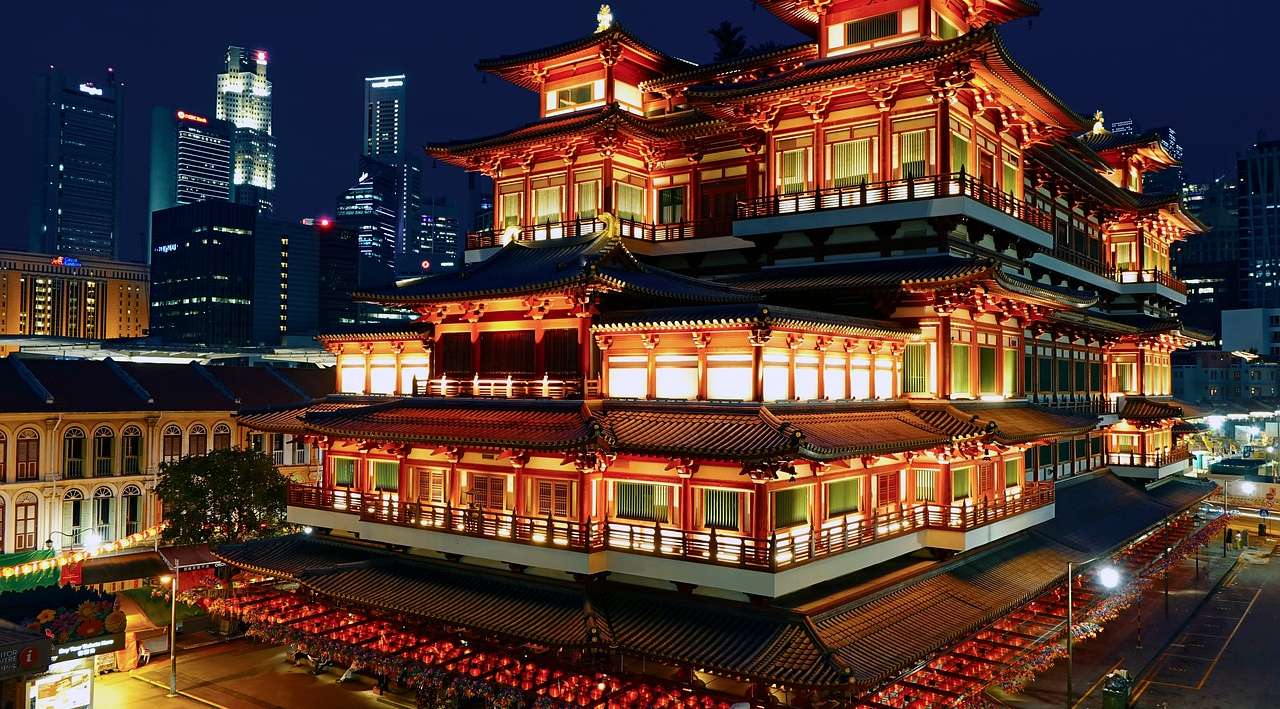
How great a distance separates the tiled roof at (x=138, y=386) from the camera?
53.7 m

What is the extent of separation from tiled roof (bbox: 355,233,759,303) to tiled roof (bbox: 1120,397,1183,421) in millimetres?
31536

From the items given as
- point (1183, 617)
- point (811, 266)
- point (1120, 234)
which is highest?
point (1120, 234)

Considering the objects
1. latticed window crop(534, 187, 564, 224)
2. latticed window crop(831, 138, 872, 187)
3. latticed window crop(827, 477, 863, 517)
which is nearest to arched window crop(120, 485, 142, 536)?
latticed window crop(534, 187, 564, 224)

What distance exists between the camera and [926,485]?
31.8m

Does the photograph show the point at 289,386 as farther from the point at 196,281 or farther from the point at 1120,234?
the point at 196,281

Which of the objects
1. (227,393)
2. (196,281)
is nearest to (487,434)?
(227,393)

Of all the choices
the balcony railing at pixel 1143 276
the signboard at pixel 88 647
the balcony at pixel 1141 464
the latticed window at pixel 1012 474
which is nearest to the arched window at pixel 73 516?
the signboard at pixel 88 647

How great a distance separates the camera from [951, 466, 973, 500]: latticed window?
31.9m

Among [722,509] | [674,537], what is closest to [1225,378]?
[722,509]

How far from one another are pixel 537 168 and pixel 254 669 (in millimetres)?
23878

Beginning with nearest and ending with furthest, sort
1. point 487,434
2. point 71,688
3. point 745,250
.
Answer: point 71,688
point 487,434
point 745,250

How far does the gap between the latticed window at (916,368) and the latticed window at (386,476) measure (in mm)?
19404

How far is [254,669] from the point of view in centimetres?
3469

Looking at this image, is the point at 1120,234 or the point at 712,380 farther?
the point at 1120,234
